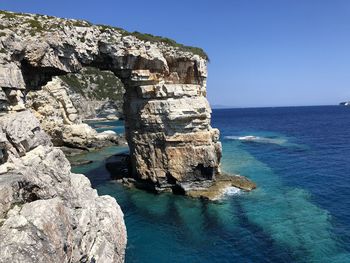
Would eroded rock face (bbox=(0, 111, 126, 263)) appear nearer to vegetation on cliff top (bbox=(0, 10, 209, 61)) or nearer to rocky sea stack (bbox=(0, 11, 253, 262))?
rocky sea stack (bbox=(0, 11, 253, 262))

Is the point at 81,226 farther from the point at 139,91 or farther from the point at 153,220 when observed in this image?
the point at 139,91

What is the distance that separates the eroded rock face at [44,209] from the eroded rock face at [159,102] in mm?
15230

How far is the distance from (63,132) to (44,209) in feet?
168

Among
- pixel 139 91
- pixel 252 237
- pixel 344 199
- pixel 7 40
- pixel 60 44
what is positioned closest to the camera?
pixel 7 40

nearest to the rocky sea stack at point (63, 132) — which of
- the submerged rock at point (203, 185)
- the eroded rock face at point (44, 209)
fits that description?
the eroded rock face at point (44, 209)

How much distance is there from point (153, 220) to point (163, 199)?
542 cm

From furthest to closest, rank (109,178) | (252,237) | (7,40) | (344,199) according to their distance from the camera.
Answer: (109,178), (344,199), (252,237), (7,40)

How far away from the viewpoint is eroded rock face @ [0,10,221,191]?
3186 cm

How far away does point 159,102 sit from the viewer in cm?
3478

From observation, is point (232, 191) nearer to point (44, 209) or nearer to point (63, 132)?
point (44, 209)

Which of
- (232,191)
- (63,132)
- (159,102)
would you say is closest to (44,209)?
(159,102)

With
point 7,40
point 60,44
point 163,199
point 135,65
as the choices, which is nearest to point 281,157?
point 163,199

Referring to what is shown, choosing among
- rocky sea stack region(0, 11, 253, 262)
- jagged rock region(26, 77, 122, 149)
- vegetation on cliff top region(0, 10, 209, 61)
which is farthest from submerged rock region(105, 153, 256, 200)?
jagged rock region(26, 77, 122, 149)

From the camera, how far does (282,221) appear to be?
2772 cm
